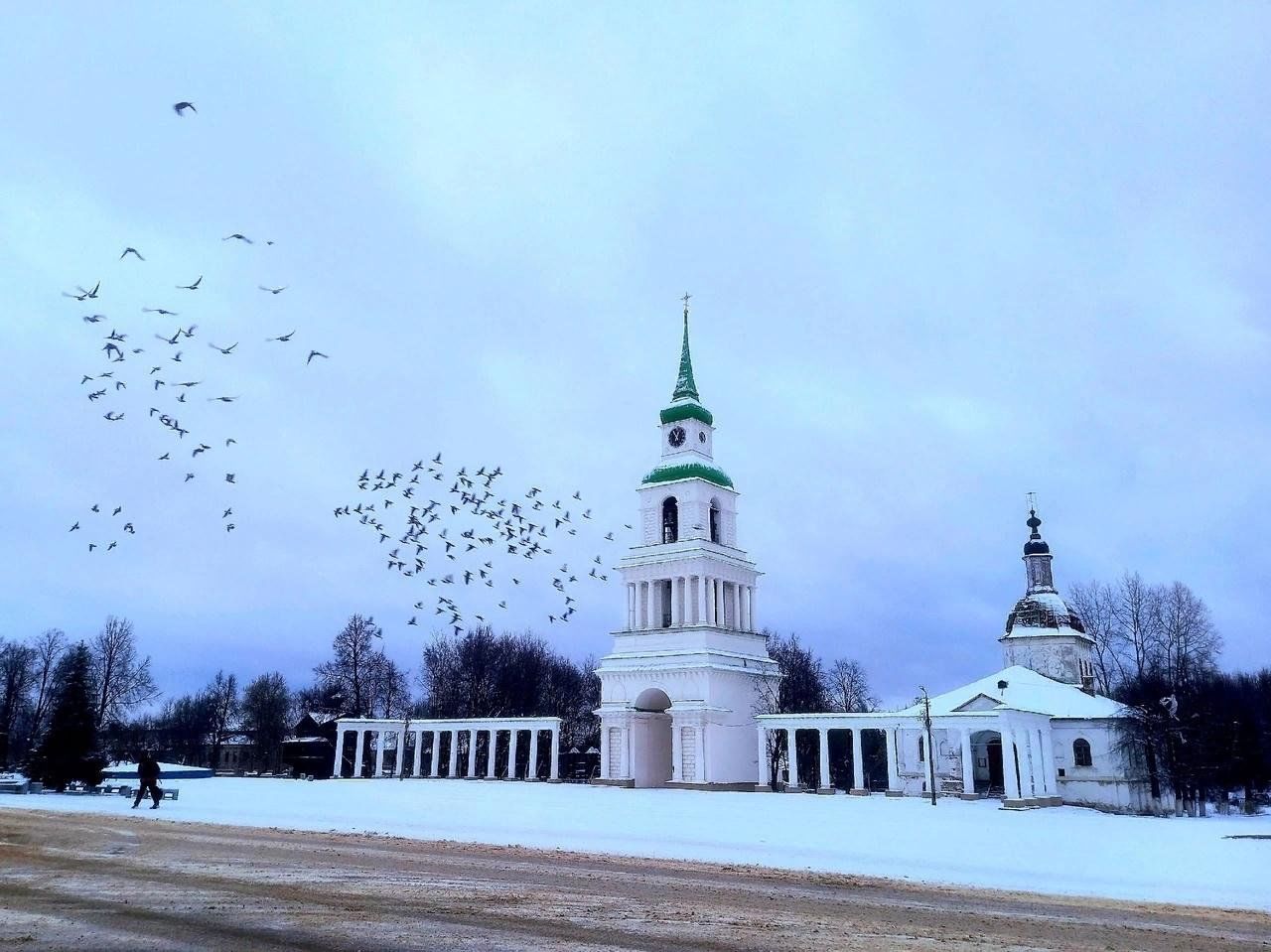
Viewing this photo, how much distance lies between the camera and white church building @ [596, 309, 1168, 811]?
45406 mm

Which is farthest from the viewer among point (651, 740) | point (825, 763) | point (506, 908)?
point (651, 740)

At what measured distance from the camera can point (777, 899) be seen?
12.8 m

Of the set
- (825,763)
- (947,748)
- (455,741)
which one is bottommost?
(825,763)

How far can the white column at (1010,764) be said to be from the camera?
127ft

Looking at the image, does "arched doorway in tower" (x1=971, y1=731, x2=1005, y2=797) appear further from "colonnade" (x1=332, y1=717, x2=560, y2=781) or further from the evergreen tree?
the evergreen tree

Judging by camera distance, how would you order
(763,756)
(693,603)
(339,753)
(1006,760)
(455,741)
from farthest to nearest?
1. (339,753)
2. (455,741)
3. (693,603)
4. (763,756)
5. (1006,760)

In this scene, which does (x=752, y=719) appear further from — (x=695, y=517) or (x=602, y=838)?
(x=602, y=838)

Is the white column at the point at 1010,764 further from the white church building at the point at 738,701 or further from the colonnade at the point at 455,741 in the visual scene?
the colonnade at the point at 455,741

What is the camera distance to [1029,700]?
163 ft

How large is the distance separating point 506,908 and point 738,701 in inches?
1687

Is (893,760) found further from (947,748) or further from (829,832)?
(829,832)

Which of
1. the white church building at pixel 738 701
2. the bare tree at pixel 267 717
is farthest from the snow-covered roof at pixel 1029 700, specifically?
the bare tree at pixel 267 717

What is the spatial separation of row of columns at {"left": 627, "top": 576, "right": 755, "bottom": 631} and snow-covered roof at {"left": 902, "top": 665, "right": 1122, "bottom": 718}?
11.3 metres

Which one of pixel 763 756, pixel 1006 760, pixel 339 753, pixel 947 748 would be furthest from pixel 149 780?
pixel 947 748
